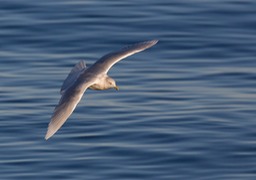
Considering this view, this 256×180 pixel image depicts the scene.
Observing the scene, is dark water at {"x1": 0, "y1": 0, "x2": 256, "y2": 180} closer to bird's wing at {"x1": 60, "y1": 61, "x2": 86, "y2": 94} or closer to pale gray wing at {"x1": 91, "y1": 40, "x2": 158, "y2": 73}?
bird's wing at {"x1": 60, "y1": 61, "x2": 86, "y2": 94}

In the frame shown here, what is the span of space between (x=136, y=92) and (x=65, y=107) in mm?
4525

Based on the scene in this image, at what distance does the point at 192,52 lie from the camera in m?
17.9

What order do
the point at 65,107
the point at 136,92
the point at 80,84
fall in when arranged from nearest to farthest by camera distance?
the point at 65,107 → the point at 80,84 → the point at 136,92

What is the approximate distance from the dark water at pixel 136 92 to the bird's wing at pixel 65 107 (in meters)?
1.57

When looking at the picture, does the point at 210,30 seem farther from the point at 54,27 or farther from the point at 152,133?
the point at 152,133

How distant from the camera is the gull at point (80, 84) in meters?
11.8

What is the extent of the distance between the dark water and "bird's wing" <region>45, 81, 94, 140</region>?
157 cm

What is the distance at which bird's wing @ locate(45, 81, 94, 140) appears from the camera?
11586 mm

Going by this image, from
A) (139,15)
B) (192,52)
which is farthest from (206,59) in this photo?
(139,15)

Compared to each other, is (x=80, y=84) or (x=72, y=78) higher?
(x=72, y=78)

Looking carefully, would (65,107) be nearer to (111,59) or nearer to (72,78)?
(72,78)

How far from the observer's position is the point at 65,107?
39.0 feet

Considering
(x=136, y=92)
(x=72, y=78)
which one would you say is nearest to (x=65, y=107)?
(x=72, y=78)

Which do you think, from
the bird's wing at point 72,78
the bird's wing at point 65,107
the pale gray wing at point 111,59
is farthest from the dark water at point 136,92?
the bird's wing at point 65,107
